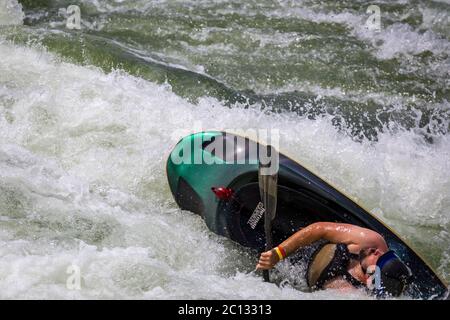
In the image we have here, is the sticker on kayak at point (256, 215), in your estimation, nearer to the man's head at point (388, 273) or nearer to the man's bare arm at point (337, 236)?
the man's bare arm at point (337, 236)

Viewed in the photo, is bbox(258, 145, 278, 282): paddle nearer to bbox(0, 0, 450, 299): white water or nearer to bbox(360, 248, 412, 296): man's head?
bbox(0, 0, 450, 299): white water

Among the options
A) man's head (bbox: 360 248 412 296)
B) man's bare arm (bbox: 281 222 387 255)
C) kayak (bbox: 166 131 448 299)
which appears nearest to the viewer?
man's head (bbox: 360 248 412 296)

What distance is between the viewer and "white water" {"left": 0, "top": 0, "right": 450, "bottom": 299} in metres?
3.42

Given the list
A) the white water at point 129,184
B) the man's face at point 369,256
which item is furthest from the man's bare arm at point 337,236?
the white water at point 129,184

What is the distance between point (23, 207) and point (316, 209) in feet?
5.20

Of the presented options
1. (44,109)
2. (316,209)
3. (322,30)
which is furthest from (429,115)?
(44,109)

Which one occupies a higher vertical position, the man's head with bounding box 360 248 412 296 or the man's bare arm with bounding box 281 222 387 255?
the man's bare arm with bounding box 281 222 387 255

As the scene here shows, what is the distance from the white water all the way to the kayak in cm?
13

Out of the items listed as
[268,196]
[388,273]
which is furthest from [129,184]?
[388,273]

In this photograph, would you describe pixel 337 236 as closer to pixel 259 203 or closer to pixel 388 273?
pixel 388 273

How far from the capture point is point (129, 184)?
446 centimetres

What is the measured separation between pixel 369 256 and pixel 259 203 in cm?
68

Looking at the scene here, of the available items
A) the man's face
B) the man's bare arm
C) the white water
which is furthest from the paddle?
the man's face

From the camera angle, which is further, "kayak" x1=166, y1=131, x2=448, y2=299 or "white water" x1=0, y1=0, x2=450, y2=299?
"kayak" x1=166, y1=131, x2=448, y2=299
